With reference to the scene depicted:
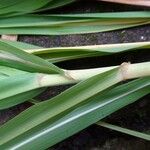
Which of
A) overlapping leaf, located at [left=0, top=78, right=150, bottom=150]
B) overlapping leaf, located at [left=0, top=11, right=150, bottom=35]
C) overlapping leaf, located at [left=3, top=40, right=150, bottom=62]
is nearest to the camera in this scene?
overlapping leaf, located at [left=0, top=78, right=150, bottom=150]

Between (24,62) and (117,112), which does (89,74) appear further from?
(117,112)

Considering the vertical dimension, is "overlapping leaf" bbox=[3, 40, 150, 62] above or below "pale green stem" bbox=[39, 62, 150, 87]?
above

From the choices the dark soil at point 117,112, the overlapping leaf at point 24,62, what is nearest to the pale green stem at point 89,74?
the overlapping leaf at point 24,62

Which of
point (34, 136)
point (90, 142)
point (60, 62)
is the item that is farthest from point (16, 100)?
point (90, 142)

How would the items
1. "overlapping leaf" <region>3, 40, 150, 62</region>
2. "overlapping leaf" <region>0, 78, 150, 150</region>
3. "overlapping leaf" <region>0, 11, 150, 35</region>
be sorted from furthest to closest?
"overlapping leaf" <region>0, 11, 150, 35</region> → "overlapping leaf" <region>3, 40, 150, 62</region> → "overlapping leaf" <region>0, 78, 150, 150</region>

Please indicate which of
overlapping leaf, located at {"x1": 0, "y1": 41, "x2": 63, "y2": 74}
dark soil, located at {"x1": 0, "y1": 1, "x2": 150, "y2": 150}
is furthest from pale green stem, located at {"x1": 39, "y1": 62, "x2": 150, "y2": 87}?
dark soil, located at {"x1": 0, "y1": 1, "x2": 150, "y2": 150}

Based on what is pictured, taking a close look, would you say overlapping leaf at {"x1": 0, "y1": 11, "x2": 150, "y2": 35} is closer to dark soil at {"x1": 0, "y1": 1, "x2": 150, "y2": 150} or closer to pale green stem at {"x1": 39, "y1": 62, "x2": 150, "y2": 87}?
dark soil at {"x1": 0, "y1": 1, "x2": 150, "y2": 150}
